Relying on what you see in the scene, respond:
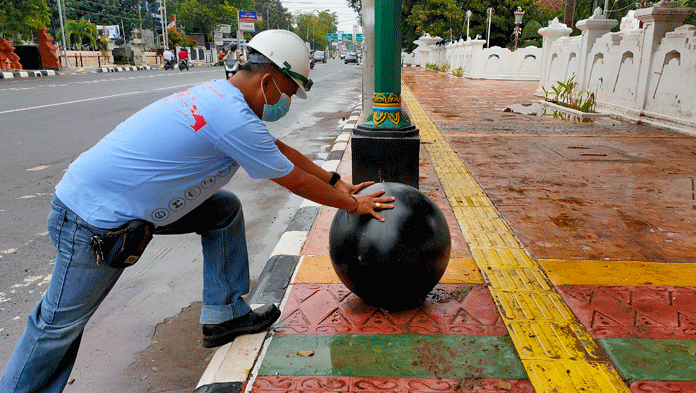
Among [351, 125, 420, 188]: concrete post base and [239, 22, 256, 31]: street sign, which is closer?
[351, 125, 420, 188]: concrete post base

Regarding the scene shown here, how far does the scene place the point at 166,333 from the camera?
304 centimetres

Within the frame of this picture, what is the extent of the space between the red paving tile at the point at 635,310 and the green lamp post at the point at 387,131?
1.90 meters

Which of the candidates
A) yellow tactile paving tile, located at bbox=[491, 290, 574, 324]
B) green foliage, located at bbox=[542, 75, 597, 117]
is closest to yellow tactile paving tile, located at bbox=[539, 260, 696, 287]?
yellow tactile paving tile, located at bbox=[491, 290, 574, 324]

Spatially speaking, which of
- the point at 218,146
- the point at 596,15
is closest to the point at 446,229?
the point at 218,146

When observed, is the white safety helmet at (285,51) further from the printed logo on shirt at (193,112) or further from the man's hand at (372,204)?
the man's hand at (372,204)

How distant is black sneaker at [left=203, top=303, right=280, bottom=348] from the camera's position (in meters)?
2.67

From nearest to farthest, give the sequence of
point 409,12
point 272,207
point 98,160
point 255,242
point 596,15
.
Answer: point 98,160
point 255,242
point 272,207
point 596,15
point 409,12

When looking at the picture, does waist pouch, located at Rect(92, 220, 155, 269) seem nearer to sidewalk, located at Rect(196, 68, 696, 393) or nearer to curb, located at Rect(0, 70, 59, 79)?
sidewalk, located at Rect(196, 68, 696, 393)

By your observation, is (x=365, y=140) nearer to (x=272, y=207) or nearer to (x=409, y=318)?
(x=272, y=207)

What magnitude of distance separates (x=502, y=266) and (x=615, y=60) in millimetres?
8760

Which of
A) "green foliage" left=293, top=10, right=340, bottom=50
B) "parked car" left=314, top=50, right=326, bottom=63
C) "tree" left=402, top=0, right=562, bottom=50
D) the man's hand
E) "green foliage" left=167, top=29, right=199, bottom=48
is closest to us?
the man's hand

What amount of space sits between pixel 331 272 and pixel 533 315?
1.27 m

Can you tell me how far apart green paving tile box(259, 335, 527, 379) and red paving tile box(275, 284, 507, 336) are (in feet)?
0.23

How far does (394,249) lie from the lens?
8.63 feet
